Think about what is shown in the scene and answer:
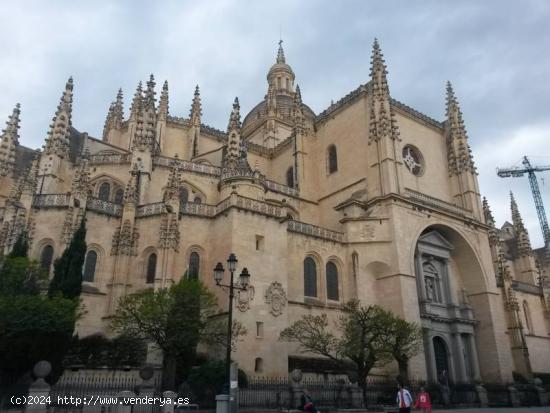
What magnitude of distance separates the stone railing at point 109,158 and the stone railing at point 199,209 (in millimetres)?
7213

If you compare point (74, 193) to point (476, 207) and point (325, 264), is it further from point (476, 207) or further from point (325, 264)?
point (476, 207)

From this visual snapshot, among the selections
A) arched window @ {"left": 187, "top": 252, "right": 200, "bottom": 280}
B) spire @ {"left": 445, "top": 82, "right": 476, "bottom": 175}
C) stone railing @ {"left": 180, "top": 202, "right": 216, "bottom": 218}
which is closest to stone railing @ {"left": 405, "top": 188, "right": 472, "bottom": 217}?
spire @ {"left": 445, "top": 82, "right": 476, "bottom": 175}

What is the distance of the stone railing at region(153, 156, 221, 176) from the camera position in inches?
1189

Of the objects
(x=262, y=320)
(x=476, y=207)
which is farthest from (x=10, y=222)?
(x=476, y=207)

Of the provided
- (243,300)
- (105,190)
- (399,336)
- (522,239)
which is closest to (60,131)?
(105,190)

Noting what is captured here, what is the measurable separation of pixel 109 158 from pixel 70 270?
11246 mm

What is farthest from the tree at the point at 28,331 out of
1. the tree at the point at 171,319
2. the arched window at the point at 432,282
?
the arched window at the point at 432,282

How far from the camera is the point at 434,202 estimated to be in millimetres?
32719

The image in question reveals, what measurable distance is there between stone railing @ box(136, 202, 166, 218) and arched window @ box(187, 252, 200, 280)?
2857mm

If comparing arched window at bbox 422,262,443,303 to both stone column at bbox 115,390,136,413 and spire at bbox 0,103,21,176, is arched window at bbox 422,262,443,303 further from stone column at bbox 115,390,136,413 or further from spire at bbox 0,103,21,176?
spire at bbox 0,103,21,176

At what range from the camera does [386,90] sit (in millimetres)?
32344

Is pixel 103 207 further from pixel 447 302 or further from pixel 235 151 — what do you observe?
pixel 447 302

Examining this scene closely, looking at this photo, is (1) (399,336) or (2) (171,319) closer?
(2) (171,319)

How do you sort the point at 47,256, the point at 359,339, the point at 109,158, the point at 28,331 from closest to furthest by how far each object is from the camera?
the point at 28,331 < the point at 359,339 < the point at 47,256 < the point at 109,158
